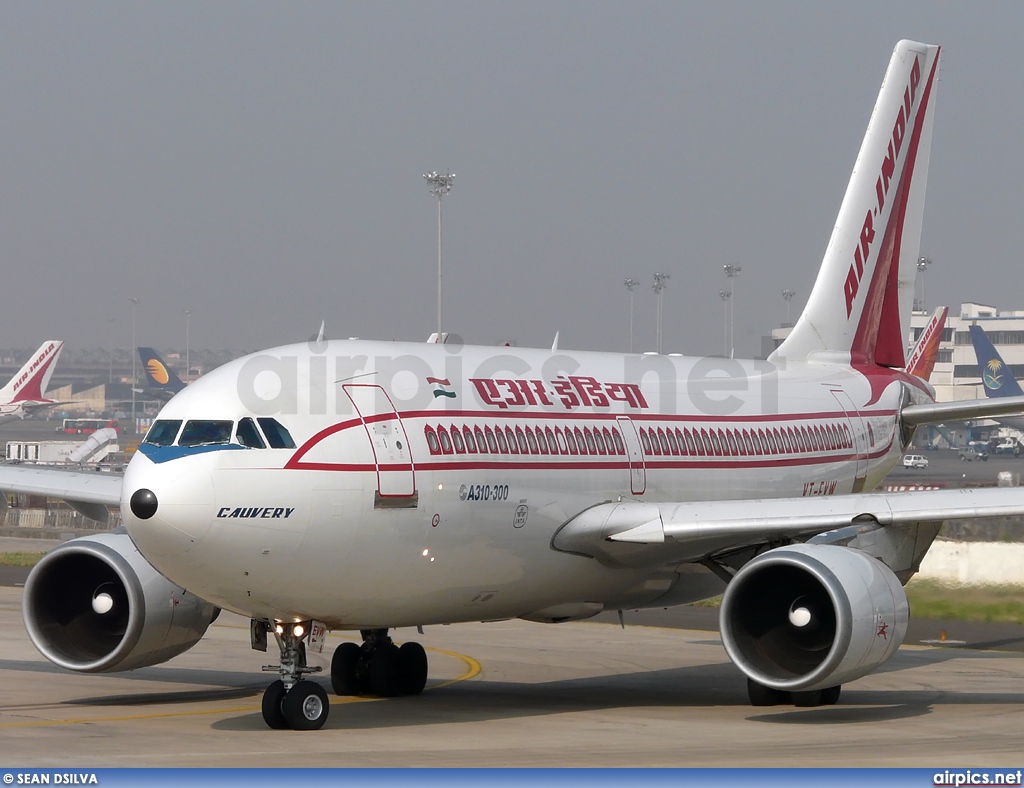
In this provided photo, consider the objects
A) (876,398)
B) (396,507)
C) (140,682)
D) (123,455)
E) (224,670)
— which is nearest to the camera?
(396,507)

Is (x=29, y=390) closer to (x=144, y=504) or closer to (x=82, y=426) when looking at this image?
(x=82, y=426)

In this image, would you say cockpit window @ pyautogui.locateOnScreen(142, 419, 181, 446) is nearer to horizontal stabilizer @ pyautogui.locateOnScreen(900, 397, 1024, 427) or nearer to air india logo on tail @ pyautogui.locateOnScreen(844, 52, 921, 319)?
horizontal stabilizer @ pyautogui.locateOnScreen(900, 397, 1024, 427)

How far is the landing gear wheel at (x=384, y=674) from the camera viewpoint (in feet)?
66.1

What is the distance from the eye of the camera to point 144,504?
14938mm

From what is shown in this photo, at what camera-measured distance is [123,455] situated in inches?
3752

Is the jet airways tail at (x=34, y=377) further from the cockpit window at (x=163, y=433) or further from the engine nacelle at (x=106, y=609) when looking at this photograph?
the cockpit window at (x=163, y=433)

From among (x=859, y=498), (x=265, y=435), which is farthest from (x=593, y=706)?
(x=265, y=435)

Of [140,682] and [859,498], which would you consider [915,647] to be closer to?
[859,498]

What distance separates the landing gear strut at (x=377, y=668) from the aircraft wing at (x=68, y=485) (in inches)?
146

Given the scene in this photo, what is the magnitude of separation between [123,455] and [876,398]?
75.0 metres

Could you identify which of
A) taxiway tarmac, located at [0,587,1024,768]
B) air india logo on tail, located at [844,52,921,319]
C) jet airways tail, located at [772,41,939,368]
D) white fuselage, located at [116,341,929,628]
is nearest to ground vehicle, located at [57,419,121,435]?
taxiway tarmac, located at [0,587,1024,768]

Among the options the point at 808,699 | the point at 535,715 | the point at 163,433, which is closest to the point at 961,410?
the point at 808,699

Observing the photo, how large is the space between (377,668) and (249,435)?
5543 millimetres

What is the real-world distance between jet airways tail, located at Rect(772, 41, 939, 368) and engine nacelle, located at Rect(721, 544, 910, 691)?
9.08m
